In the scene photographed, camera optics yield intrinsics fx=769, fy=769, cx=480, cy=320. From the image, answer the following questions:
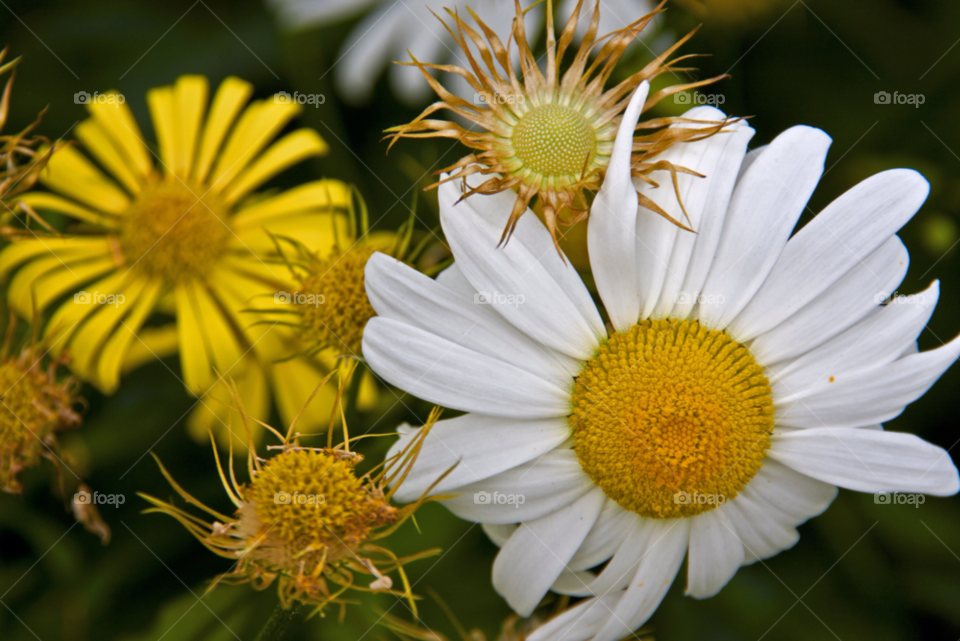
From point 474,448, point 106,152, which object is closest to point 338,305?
point 474,448

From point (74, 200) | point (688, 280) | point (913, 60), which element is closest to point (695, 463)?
point (688, 280)

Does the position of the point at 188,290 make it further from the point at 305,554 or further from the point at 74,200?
the point at 305,554

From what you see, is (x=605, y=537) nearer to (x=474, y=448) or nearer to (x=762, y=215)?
(x=474, y=448)

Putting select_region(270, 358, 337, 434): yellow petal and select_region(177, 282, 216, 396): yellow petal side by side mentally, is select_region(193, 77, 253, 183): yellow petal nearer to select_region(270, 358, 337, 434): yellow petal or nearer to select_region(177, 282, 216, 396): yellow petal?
select_region(177, 282, 216, 396): yellow petal

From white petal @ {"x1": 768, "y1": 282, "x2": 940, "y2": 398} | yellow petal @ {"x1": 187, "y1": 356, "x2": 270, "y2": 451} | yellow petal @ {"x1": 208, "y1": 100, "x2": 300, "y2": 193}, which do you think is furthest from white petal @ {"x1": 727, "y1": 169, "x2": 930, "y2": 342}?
yellow petal @ {"x1": 208, "y1": 100, "x2": 300, "y2": 193}

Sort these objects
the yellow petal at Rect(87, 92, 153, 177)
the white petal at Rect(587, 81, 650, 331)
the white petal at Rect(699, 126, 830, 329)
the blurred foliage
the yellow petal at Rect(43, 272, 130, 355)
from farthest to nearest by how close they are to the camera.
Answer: the yellow petal at Rect(87, 92, 153, 177)
the blurred foliage
the yellow petal at Rect(43, 272, 130, 355)
the white petal at Rect(699, 126, 830, 329)
the white petal at Rect(587, 81, 650, 331)

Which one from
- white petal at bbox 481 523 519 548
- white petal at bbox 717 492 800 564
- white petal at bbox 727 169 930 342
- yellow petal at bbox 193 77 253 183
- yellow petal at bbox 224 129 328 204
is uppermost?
yellow petal at bbox 193 77 253 183

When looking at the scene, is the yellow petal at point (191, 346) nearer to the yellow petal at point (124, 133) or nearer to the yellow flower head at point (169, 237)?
the yellow flower head at point (169, 237)
